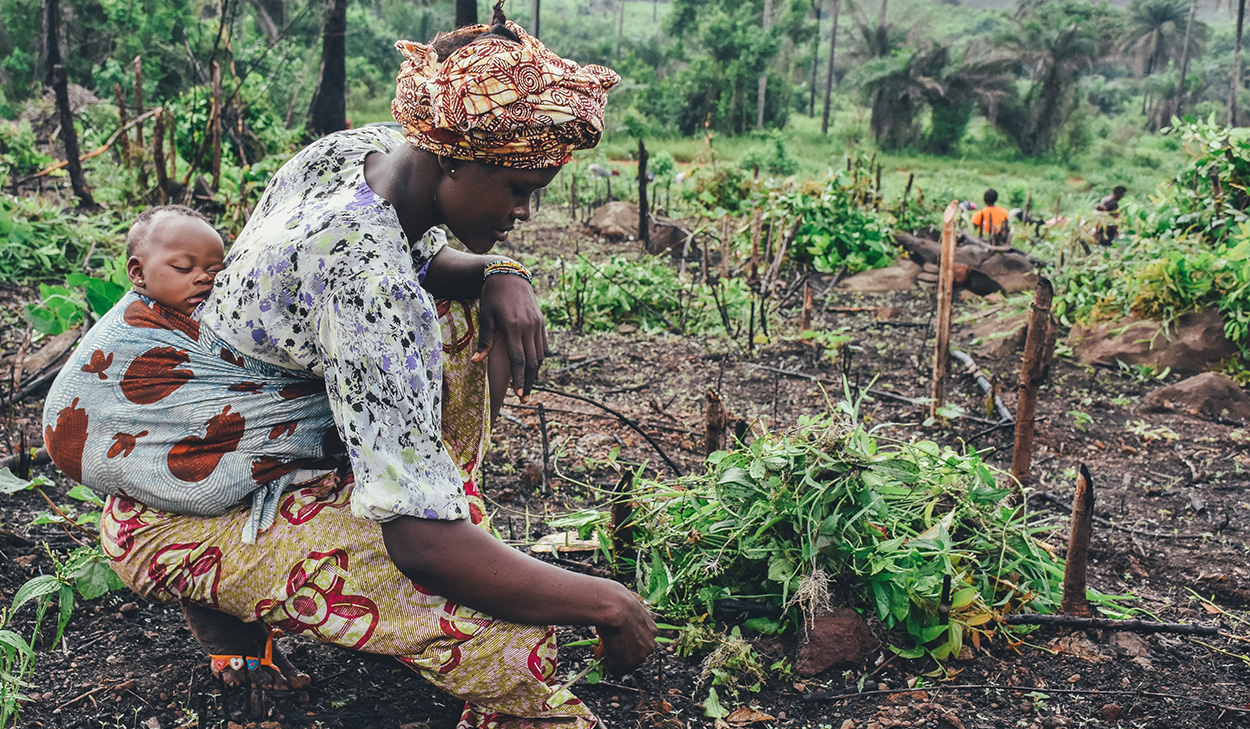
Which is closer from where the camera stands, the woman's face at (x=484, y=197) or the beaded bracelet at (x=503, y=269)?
the woman's face at (x=484, y=197)

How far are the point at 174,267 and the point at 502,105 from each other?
2.40 feet

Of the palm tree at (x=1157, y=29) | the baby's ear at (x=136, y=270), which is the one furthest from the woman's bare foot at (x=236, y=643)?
the palm tree at (x=1157, y=29)

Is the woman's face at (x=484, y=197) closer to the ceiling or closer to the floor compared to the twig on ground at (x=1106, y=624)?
closer to the ceiling

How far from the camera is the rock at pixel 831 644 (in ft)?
6.73

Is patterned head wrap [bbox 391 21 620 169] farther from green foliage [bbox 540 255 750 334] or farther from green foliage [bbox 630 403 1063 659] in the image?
green foliage [bbox 540 255 750 334]

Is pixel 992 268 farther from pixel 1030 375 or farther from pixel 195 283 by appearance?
pixel 195 283

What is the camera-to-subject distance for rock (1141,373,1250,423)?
165 inches

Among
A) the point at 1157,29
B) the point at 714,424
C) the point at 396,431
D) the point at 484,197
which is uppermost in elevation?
the point at 1157,29

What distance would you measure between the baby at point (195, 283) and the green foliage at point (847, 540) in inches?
34.8

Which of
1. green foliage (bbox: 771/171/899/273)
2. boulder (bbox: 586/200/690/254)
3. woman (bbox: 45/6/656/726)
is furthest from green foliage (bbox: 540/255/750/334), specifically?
woman (bbox: 45/6/656/726)

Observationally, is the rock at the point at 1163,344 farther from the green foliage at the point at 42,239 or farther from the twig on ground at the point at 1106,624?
the green foliage at the point at 42,239

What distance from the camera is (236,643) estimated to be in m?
1.76

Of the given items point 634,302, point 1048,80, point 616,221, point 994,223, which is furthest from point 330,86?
point 1048,80

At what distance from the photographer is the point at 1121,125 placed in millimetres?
34125
